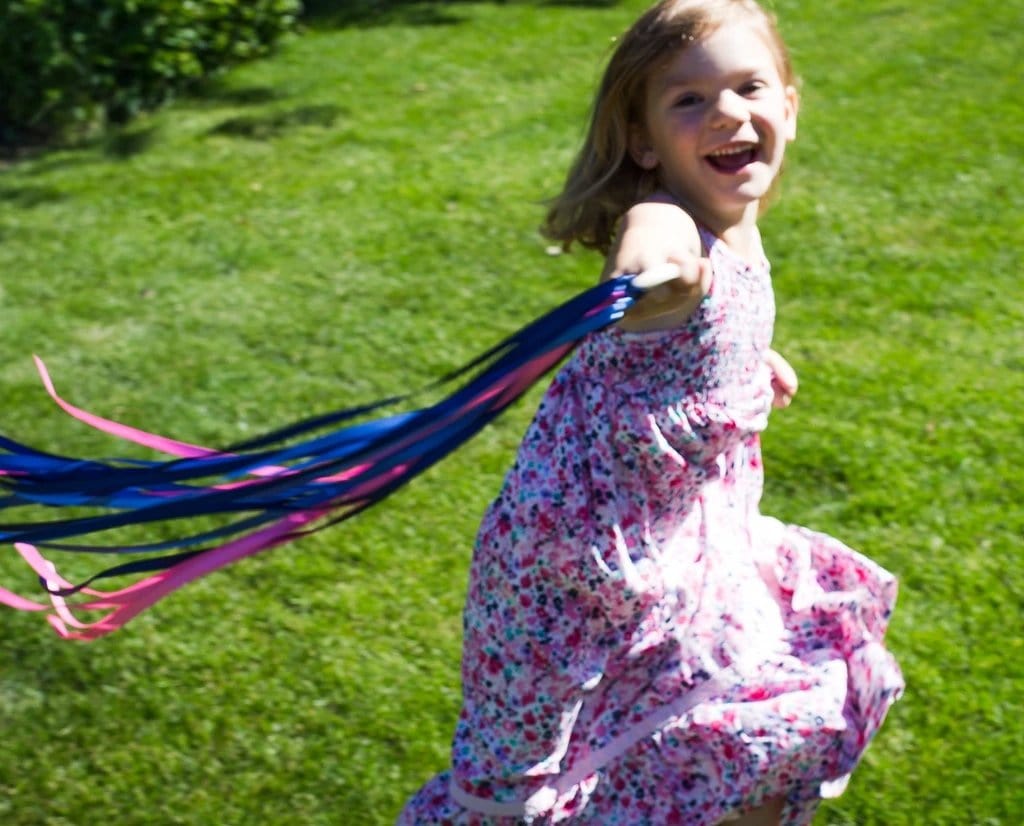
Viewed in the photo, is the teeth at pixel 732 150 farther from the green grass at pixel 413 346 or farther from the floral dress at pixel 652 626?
the green grass at pixel 413 346

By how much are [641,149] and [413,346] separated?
9.44ft

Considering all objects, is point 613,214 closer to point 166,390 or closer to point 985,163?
point 166,390

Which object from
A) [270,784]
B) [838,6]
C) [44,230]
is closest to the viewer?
[270,784]

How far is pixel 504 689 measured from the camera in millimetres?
2920

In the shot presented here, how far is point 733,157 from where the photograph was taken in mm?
2854

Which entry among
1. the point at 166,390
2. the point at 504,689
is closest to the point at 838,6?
the point at 166,390

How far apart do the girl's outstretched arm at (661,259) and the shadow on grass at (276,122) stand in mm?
5676

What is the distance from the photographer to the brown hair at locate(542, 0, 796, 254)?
2828 mm

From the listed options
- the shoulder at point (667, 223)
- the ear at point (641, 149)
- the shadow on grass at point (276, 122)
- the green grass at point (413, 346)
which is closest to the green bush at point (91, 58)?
the green grass at point (413, 346)

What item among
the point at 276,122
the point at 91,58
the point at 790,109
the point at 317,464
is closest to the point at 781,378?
the point at 790,109

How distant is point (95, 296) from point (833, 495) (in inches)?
126

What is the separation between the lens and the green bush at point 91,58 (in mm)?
8047

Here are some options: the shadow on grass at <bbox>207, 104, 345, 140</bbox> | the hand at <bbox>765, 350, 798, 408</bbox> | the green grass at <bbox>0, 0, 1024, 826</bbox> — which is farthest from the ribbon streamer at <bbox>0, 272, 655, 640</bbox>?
the shadow on grass at <bbox>207, 104, 345, 140</bbox>

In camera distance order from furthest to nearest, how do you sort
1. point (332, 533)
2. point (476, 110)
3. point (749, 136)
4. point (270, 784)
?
point (476, 110), point (332, 533), point (270, 784), point (749, 136)
